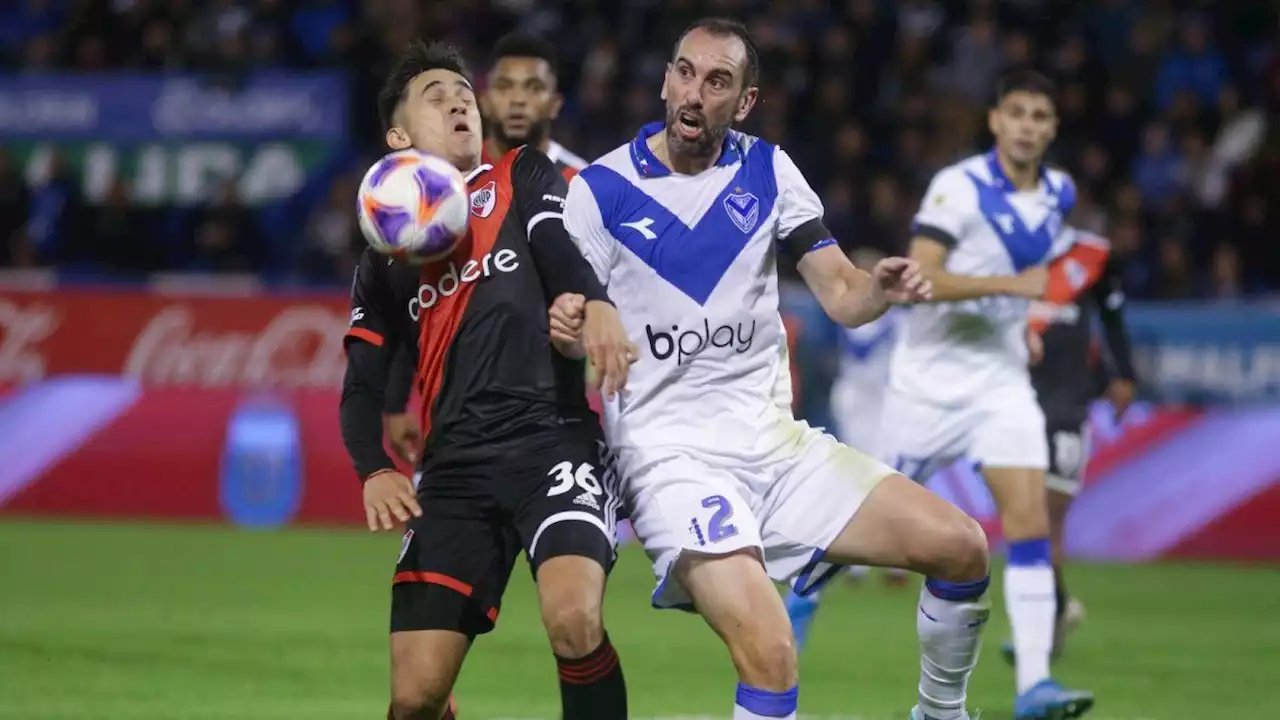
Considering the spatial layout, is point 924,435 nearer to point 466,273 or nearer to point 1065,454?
point 1065,454

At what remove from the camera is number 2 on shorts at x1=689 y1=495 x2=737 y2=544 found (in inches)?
219

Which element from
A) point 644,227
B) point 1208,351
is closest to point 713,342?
point 644,227

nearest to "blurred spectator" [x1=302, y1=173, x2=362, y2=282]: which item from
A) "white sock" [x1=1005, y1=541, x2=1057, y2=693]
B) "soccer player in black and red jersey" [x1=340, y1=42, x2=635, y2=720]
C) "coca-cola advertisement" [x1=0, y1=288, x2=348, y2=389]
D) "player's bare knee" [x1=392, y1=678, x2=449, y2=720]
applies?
"coca-cola advertisement" [x1=0, y1=288, x2=348, y2=389]

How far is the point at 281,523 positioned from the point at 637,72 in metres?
5.51

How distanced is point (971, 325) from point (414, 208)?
367 cm

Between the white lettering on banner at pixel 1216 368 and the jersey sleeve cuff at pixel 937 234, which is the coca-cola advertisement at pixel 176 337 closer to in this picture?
the white lettering on banner at pixel 1216 368

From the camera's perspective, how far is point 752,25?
60.0 feet

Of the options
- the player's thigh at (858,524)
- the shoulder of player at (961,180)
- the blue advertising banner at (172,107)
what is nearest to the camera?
the player's thigh at (858,524)

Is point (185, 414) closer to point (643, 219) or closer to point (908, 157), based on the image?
point (908, 157)

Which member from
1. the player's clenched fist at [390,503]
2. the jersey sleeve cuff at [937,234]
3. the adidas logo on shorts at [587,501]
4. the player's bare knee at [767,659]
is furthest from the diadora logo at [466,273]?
the jersey sleeve cuff at [937,234]

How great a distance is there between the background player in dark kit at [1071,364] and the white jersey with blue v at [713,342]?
3.60 metres

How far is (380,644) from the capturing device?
31.8ft

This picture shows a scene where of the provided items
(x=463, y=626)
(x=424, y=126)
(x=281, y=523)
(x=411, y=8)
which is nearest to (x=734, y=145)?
(x=424, y=126)

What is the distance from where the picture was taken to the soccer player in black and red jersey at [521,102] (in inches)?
Answer: 323
